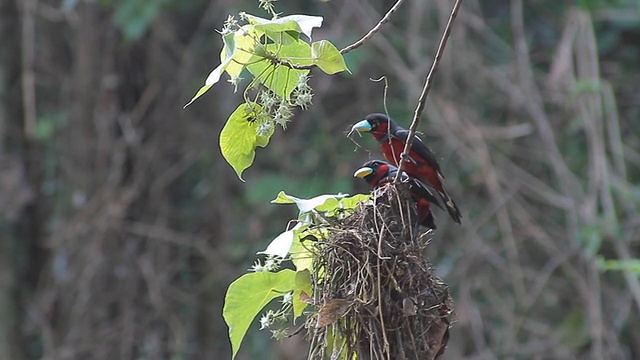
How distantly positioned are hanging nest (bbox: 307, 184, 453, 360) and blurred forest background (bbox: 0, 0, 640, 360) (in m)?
3.50

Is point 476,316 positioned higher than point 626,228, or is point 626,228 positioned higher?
point 626,228

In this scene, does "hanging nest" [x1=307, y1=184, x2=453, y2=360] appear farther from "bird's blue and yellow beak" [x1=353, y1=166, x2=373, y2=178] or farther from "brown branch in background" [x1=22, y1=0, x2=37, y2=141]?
"brown branch in background" [x1=22, y1=0, x2=37, y2=141]

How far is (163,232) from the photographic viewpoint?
7.25 metres

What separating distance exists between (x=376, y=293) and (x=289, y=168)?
4.62m

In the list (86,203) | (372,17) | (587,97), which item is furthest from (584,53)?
(86,203)

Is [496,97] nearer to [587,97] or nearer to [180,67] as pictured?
[587,97]

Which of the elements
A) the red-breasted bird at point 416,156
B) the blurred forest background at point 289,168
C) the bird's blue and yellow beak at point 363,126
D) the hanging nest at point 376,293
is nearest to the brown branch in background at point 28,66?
the blurred forest background at point 289,168

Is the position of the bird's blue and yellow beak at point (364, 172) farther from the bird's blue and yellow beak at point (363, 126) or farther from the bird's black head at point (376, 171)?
the bird's blue and yellow beak at point (363, 126)

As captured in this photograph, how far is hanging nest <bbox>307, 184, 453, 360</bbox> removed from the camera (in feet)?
7.39

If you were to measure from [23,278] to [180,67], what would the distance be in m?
2.04

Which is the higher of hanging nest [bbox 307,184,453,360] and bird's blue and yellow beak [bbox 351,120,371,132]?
bird's blue and yellow beak [bbox 351,120,371,132]

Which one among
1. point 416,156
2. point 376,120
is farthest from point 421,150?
point 376,120

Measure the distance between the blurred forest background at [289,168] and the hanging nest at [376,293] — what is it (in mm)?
3496

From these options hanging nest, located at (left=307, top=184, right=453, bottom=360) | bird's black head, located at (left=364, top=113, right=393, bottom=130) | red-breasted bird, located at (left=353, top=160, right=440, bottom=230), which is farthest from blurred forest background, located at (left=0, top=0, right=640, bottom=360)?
hanging nest, located at (left=307, top=184, right=453, bottom=360)
